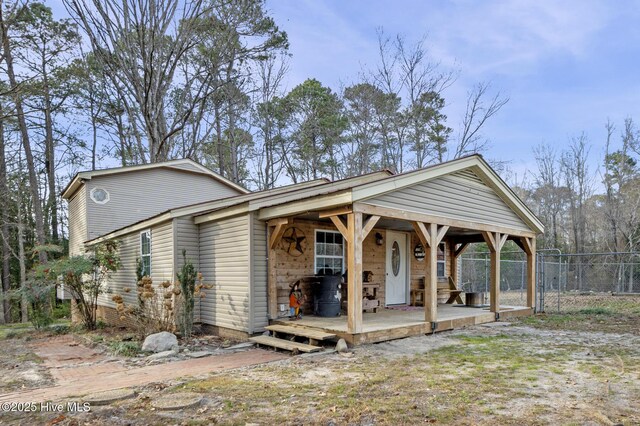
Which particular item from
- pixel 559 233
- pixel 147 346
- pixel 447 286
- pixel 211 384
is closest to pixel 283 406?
pixel 211 384

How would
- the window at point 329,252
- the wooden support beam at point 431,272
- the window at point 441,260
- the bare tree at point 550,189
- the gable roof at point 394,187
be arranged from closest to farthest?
1. the gable roof at point 394,187
2. the wooden support beam at point 431,272
3. the window at point 329,252
4. the window at point 441,260
5. the bare tree at point 550,189

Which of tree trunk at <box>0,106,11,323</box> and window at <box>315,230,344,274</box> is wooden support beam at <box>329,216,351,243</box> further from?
tree trunk at <box>0,106,11,323</box>

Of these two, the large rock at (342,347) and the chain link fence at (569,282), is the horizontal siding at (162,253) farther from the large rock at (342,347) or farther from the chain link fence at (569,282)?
the chain link fence at (569,282)

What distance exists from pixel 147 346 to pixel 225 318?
1529mm

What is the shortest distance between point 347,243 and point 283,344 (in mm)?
2529

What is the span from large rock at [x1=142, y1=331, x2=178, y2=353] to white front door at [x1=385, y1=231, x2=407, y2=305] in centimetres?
566

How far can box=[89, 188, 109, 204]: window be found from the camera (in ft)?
44.1

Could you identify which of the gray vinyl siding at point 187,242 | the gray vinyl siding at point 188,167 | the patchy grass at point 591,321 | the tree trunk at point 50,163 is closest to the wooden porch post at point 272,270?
the gray vinyl siding at point 187,242

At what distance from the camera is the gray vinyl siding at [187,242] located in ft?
28.3

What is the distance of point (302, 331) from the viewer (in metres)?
7.10

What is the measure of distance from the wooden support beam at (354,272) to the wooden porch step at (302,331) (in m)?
0.40

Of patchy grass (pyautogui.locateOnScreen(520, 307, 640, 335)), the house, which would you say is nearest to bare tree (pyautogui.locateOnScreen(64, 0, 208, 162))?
the house

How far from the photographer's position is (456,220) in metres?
8.89

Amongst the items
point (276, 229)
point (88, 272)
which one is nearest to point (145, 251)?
point (88, 272)
